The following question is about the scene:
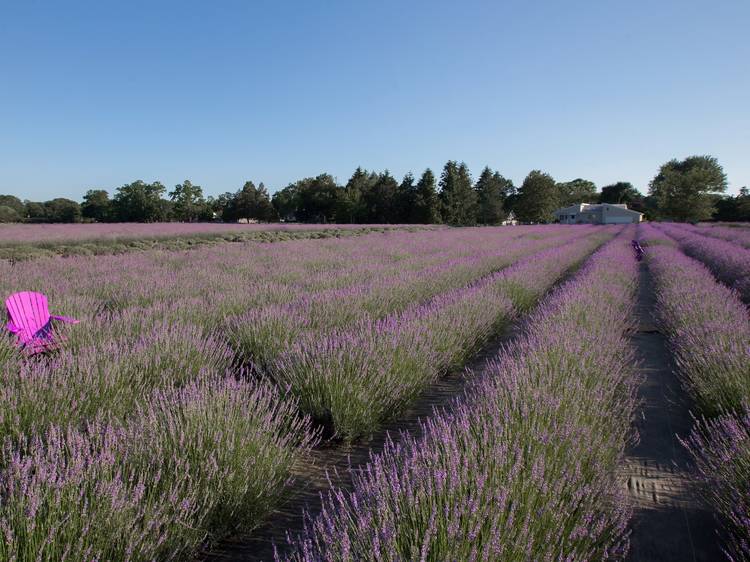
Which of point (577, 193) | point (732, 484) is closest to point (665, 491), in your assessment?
point (732, 484)

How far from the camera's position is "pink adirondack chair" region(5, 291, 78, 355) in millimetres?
3426

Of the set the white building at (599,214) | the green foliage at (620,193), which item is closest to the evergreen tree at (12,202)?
the white building at (599,214)

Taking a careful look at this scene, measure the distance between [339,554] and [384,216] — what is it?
5825 centimetres

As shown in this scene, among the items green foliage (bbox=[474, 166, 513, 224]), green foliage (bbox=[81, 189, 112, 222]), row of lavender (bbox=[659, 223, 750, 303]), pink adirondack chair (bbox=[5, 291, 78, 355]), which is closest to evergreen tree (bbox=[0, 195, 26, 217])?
green foliage (bbox=[81, 189, 112, 222])

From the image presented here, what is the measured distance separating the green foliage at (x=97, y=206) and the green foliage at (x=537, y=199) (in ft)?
225

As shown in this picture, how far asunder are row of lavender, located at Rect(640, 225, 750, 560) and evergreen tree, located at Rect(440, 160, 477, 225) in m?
50.3

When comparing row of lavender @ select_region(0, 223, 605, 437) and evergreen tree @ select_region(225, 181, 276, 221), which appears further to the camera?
evergreen tree @ select_region(225, 181, 276, 221)

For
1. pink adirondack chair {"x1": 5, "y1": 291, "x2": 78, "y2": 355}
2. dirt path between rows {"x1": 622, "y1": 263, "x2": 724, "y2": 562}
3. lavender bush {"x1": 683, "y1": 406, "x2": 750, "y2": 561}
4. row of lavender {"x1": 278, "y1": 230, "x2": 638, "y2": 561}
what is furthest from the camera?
pink adirondack chair {"x1": 5, "y1": 291, "x2": 78, "y2": 355}

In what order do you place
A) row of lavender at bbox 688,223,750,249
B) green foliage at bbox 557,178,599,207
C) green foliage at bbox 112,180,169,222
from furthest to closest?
1. green foliage at bbox 557,178,599,207
2. green foliage at bbox 112,180,169,222
3. row of lavender at bbox 688,223,750,249

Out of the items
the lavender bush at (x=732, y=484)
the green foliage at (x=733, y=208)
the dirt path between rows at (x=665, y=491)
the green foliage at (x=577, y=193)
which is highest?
the green foliage at (x=577, y=193)

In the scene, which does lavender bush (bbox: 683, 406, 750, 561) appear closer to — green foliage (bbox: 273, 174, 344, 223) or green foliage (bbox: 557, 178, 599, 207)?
green foliage (bbox: 273, 174, 344, 223)

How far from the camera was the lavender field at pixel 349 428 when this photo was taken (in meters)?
1.31

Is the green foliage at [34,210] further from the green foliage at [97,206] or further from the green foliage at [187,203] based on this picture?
the green foliage at [187,203]

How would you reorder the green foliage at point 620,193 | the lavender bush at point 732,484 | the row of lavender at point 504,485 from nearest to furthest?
the row of lavender at point 504,485 → the lavender bush at point 732,484 → the green foliage at point 620,193
